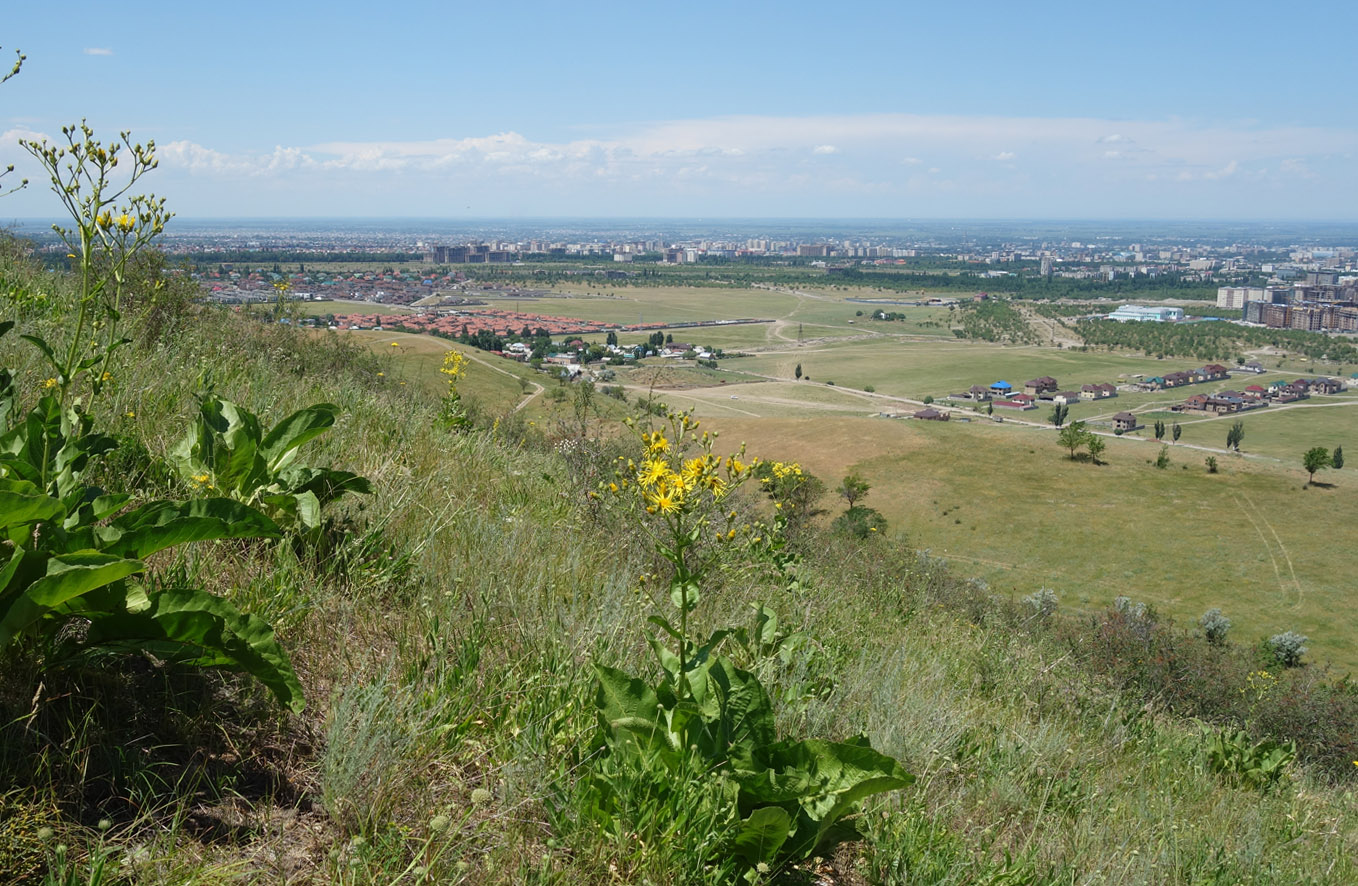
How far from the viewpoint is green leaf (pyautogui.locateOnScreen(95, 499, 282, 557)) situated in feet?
6.06

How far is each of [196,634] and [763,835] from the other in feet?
4.15

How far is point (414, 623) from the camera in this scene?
2490mm

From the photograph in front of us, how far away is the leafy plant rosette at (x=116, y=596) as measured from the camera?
64.8 inches

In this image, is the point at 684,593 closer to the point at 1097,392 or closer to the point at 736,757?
the point at 736,757

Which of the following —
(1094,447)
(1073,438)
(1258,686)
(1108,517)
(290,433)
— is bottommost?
(1108,517)

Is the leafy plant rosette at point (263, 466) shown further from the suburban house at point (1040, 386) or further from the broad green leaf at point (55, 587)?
the suburban house at point (1040, 386)

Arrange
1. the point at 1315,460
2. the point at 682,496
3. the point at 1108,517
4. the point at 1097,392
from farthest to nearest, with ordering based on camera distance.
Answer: the point at 1097,392 → the point at 1315,460 → the point at 1108,517 → the point at 682,496

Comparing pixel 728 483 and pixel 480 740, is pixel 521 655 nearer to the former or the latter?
pixel 480 740

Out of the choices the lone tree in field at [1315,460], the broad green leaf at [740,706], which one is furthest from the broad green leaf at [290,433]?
the lone tree in field at [1315,460]

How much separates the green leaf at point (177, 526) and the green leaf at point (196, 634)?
0.12 metres

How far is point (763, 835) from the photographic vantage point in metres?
1.81

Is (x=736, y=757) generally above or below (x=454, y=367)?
below

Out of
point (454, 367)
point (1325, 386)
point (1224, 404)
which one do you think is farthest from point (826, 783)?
point (1325, 386)

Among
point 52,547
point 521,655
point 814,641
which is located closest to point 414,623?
point 521,655
